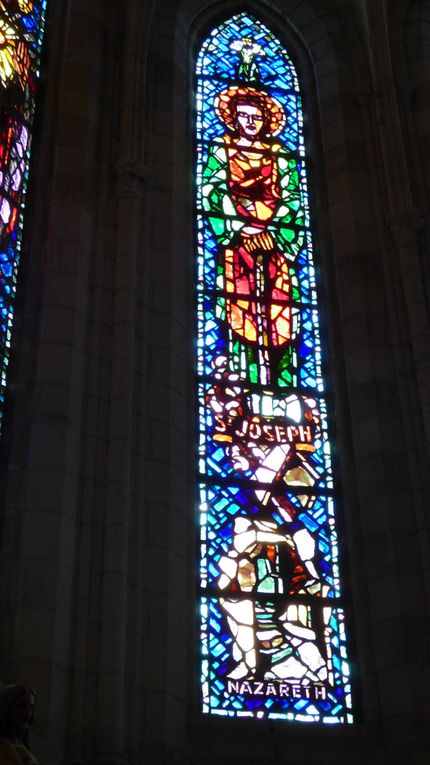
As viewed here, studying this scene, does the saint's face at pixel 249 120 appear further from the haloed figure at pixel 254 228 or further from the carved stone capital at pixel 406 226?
the carved stone capital at pixel 406 226

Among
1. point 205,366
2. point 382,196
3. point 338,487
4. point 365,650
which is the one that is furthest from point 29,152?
point 365,650

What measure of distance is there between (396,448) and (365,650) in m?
1.66

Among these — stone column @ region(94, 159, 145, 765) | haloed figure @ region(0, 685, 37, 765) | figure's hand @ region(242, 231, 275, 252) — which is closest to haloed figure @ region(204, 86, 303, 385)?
figure's hand @ region(242, 231, 275, 252)

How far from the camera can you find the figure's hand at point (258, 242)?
35.9 ft

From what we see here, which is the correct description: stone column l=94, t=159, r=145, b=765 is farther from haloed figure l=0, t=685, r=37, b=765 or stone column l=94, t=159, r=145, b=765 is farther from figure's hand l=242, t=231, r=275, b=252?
haloed figure l=0, t=685, r=37, b=765

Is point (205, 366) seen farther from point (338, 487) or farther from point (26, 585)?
point (26, 585)

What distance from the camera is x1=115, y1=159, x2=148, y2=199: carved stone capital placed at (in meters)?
10.2

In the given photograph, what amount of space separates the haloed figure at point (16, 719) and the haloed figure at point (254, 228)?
4724mm

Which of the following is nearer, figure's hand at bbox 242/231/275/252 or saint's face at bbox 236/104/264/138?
figure's hand at bbox 242/231/275/252

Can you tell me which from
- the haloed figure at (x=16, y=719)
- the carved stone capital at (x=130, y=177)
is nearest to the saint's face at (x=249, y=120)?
the carved stone capital at (x=130, y=177)

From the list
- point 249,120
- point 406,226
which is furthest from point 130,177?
point 406,226

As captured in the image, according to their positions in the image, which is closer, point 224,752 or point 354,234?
point 224,752

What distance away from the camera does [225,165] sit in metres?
11.4

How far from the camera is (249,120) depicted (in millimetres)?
11883
